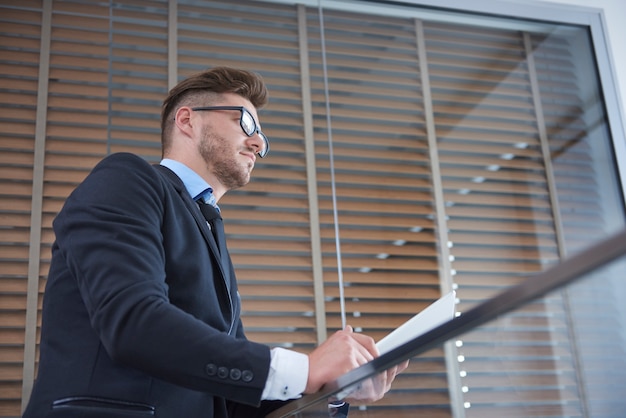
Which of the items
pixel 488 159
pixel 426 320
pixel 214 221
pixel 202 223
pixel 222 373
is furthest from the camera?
pixel 488 159

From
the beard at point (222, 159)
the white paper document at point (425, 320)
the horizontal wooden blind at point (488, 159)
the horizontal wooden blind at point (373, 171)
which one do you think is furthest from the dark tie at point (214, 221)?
the horizontal wooden blind at point (488, 159)

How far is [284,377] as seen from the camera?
1.00m

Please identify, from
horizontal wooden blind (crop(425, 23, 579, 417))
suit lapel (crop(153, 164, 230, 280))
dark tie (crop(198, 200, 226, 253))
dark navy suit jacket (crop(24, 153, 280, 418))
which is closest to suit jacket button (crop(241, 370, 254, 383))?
dark navy suit jacket (crop(24, 153, 280, 418))

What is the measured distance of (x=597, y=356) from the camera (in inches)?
29.8

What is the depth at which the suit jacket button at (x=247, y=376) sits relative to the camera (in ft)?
3.21

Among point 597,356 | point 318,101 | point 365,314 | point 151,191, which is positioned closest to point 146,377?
point 151,191

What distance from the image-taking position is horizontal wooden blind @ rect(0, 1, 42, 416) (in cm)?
216

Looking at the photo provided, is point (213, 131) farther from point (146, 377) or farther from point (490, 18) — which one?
point (490, 18)

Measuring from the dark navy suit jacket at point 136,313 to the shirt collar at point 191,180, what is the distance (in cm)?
21

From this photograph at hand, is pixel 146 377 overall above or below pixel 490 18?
below

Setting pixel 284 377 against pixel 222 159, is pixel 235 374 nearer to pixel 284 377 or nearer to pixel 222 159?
pixel 284 377

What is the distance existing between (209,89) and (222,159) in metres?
0.19

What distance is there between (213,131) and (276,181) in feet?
3.02

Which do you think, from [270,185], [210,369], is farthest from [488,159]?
[210,369]
